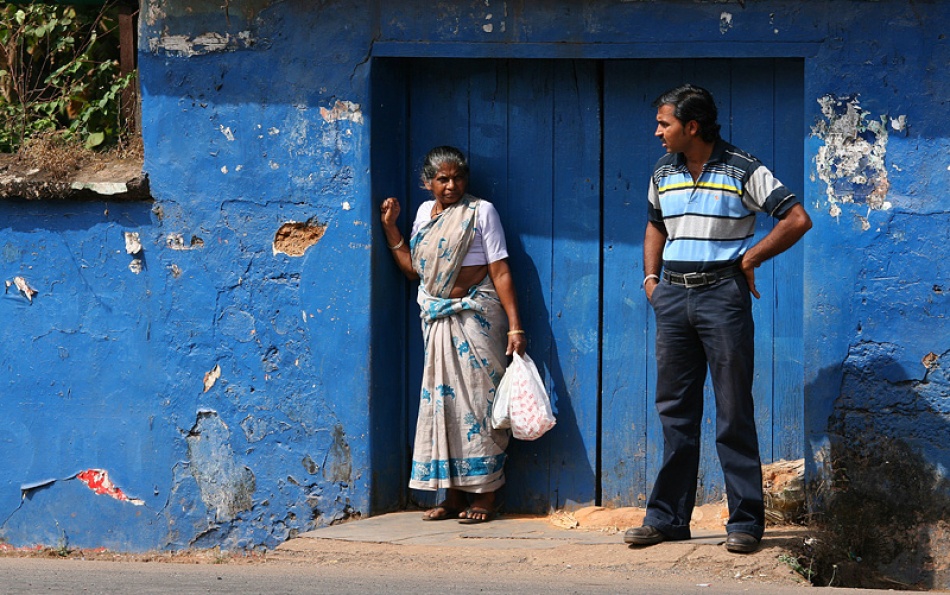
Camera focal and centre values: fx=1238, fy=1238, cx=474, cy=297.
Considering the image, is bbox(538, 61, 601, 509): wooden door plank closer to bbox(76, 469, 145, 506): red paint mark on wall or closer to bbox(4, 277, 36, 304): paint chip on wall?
bbox(76, 469, 145, 506): red paint mark on wall

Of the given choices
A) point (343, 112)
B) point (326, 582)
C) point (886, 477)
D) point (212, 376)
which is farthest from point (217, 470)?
point (886, 477)

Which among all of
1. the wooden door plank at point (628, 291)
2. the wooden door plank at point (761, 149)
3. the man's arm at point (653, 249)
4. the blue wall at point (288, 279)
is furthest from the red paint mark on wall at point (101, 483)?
the wooden door plank at point (761, 149)

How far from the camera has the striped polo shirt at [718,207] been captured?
5.11 m

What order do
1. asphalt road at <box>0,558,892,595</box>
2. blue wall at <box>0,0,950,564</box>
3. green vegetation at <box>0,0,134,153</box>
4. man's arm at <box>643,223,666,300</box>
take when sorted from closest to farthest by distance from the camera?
1. asphalt road at <box>0,558,892,595</box>
2. man's arm at <box>643,223,666,300</box>
3. blue wall at <box>0,0,950,564</box>
4. green vegetation at <box>0,0,134,153</box>

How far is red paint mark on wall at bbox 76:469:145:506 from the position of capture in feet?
21.0

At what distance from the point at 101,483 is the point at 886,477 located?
3.88 meters

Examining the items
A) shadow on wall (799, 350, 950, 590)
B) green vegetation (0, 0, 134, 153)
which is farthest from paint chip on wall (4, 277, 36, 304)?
shadow on wall (799, 350, 950, 590)

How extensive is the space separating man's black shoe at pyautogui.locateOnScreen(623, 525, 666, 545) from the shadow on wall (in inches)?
31.4

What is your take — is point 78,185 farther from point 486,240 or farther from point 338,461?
point 486,240

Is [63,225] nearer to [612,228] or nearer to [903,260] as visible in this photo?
[612,228]

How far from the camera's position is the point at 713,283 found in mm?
5168

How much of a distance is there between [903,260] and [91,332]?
399 centimetres

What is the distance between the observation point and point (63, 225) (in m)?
6.36

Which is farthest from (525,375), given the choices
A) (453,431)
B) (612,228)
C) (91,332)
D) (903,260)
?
(91,332)
